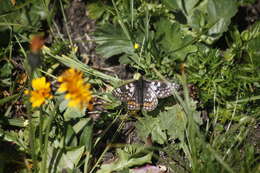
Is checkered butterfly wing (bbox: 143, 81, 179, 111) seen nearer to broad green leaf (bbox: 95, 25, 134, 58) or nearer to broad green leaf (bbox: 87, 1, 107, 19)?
broad green leaf (bbox: 95, 25, 134, 58)

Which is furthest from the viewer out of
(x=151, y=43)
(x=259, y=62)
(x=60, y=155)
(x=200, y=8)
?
(x=200, y=8)

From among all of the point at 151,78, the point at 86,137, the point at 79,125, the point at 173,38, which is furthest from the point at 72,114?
the point at 173,38

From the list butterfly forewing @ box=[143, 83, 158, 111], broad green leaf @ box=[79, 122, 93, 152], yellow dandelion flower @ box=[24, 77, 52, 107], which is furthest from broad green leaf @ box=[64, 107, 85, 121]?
yellow dandelion flower @ box=[24, 77, 52, 107]

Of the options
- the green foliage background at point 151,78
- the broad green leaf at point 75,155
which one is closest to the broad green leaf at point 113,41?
the green foliage background at point 151,78

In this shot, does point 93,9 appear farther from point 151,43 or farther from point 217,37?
point 217,37

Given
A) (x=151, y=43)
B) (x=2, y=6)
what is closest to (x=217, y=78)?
(x=151, y=43)

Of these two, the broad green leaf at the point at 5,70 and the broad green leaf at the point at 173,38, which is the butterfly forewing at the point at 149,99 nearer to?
the broad green leaf at the point at 173,38
